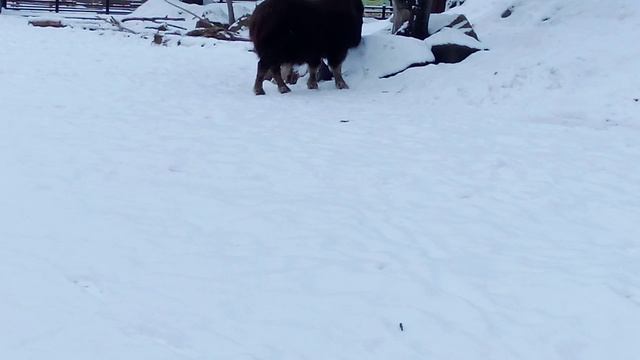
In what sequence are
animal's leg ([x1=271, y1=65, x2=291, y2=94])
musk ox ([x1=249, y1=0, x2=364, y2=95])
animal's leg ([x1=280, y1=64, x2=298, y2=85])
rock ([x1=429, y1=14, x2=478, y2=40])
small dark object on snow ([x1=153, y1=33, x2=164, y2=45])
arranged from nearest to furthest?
musk ox ([x1=249, y1=0, x2=364, y2=95]), animal's leg ([x1=271, y1=65, x2=291, y2=94]), animal's leg ([x1=280, y1=64, x2=298, y2=85]), rock ([x1=429, y1=14, x2=478, y2=40]), small dark object on snow ([x1=153, y1=33, x2=164, y2=45])

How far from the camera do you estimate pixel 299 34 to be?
380 inches

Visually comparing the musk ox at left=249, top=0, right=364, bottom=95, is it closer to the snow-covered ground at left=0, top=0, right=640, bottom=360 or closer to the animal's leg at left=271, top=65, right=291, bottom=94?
the animal's leg at left=271, top=65, right=291, bottom=94

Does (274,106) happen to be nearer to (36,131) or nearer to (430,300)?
(36,131)

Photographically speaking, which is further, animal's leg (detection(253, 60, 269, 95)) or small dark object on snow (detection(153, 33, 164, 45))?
small dark object on snow (detection(153, 33, 164, 45))

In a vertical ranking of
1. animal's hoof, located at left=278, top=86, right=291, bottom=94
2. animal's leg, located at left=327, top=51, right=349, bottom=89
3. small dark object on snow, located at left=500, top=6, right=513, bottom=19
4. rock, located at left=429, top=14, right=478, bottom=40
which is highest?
small dark object on snow, located at left=500, top=6, right=513, bottom=19

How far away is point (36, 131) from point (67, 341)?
13.0ft

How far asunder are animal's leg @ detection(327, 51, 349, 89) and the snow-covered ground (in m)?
0.84

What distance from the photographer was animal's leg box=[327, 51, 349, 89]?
10.0 meters

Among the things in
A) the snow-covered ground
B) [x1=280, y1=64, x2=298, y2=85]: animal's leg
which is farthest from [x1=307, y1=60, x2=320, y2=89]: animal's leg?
the snow-covered ground

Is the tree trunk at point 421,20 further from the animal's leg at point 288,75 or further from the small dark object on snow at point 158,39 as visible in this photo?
the small dark object on snow at point 158,39

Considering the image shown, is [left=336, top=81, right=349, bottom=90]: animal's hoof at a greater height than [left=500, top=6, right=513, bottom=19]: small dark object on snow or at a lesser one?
lesser

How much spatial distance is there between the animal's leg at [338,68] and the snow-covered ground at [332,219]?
0.84 meters

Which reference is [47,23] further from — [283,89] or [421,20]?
[421,20]

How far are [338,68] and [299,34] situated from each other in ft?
2.49
